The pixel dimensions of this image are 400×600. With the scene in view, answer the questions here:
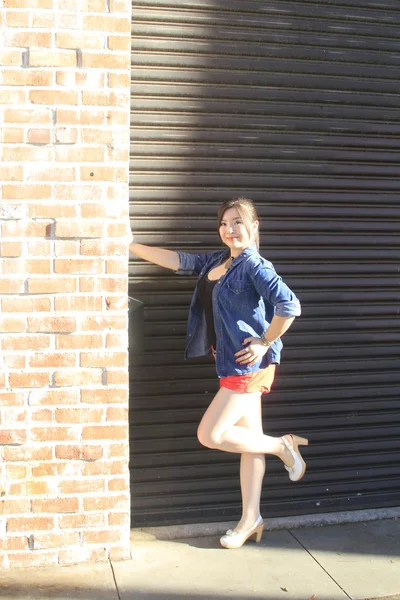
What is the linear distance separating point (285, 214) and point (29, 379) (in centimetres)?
188

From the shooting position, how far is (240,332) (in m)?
4.24

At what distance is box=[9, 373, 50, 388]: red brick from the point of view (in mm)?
4012

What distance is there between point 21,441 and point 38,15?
2110mm

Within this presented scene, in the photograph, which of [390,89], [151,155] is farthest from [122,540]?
[390,89]

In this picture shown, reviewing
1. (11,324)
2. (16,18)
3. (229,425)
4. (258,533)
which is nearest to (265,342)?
(229,425)

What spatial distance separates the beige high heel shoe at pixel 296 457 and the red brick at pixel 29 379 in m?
1.45

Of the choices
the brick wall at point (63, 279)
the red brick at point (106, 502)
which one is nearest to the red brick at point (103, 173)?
the brick wall at point (63, 279)

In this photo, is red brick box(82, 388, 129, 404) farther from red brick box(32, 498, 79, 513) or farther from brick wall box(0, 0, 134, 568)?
red brick box(32, 498, 79, 513)

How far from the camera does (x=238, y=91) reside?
4.74 meters

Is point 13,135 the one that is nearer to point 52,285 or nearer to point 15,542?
point 52,285

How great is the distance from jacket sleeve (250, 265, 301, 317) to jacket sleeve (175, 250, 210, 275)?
49cm

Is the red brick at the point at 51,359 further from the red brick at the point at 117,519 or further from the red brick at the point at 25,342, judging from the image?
the red brick at the point at 117,519

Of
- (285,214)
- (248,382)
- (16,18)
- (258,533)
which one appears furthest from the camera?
(285,214)

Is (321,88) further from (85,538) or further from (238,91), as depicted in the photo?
(85,538)
